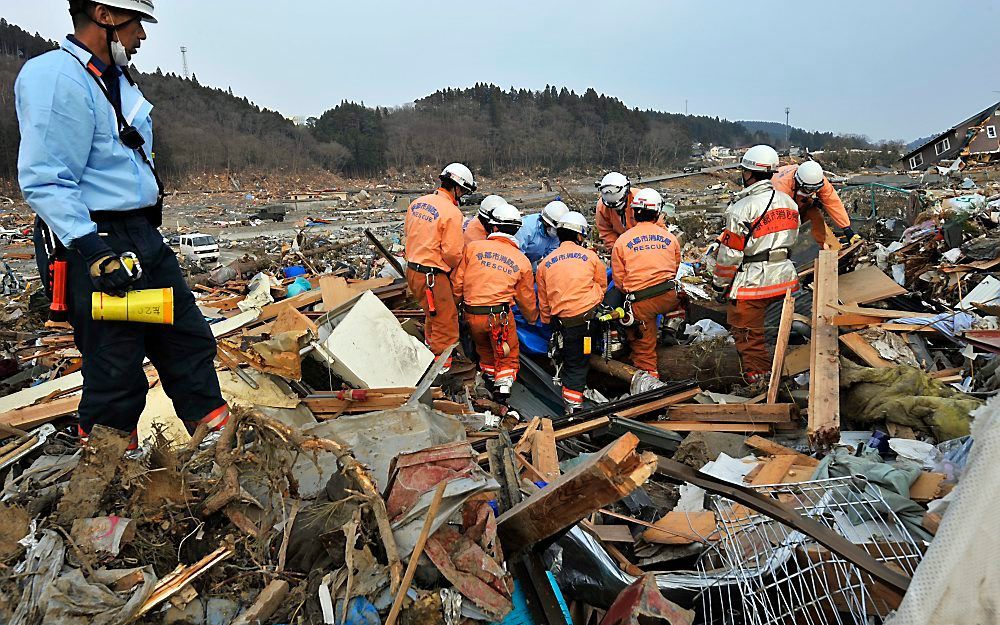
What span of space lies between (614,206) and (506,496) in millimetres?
5215

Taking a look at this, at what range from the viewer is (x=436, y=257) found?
5.61 m

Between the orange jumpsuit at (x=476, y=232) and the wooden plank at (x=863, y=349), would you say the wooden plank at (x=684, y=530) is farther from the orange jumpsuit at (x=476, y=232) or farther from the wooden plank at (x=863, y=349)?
the orange jumpsuit at (x=476, y=232)

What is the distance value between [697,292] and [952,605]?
5610 mm

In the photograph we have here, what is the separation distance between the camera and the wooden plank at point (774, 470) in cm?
312

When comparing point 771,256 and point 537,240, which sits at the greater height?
point 537,240

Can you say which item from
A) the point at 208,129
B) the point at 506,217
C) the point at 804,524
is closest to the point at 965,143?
the point at 506,217

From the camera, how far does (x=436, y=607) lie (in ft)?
5.99

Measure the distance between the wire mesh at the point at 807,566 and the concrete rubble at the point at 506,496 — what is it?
0.04 feet

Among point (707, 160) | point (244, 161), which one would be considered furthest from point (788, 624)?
point (707, 160)

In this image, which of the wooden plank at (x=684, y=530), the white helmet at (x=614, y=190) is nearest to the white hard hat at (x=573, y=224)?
the white helmet at (x=614, y=190)

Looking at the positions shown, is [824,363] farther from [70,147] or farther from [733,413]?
[70,147]

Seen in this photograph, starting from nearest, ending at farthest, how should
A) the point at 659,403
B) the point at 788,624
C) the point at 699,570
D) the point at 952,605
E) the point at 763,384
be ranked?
the point at 952,605, the point at 788,624, the point at 699,570, the point at 659,403, the point at 763,384

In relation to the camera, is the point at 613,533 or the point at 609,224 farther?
the point at 609,224

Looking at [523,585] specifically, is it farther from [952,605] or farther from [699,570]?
[952,605]
